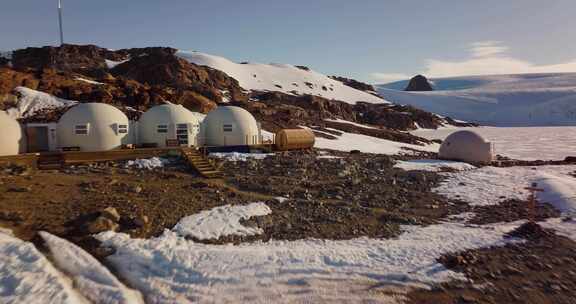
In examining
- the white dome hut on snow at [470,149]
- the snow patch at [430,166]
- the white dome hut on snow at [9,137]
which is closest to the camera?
the white dome hut on snow at [9,137]

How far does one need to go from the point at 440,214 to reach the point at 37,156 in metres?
21.0

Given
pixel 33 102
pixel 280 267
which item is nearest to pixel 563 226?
pixel 280 267

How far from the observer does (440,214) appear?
14.1m

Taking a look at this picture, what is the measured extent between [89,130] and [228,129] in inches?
350

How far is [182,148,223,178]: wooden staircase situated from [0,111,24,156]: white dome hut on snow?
949 centimetres

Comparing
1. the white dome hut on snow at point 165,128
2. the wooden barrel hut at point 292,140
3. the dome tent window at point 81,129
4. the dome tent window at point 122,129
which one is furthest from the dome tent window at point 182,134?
the wooden barrel hut at point 292,140

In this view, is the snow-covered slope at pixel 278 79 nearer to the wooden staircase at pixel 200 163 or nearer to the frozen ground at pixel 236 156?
the frozen ground at pixel 236 156

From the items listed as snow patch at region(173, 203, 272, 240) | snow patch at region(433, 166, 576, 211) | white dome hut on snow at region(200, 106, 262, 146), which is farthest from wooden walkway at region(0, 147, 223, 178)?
snow patch at region(433, 166, 576, 211)

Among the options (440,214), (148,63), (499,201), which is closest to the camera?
(440,214)

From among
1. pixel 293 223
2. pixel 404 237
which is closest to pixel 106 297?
pixel 293 223

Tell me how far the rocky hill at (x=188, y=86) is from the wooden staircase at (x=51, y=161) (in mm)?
14957

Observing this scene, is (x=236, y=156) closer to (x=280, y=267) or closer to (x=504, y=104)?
(x=280, y=267)

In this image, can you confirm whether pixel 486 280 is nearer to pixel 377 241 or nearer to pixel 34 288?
pixel 377 241

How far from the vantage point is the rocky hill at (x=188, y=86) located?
3914 cm
